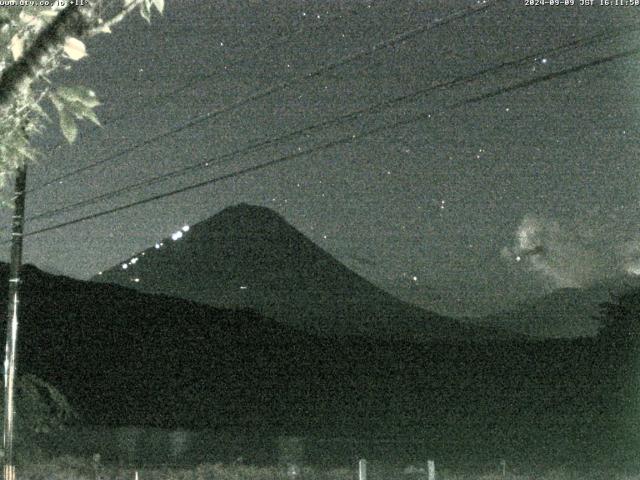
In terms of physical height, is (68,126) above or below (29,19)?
below

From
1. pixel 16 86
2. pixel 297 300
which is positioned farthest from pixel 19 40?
pixel 297 300

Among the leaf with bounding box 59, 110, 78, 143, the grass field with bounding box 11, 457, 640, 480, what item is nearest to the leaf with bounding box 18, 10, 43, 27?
the leaf with bounding box 59, 110, 78, 143

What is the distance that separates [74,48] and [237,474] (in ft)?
70.8

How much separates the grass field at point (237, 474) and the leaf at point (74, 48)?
1895 centimetres

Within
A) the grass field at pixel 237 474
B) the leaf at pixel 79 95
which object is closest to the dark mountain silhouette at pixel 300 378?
the grass field at pixel 237 474

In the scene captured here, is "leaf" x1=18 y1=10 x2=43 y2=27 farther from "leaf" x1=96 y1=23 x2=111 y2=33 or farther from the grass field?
the grass field

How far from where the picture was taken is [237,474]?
2459cm

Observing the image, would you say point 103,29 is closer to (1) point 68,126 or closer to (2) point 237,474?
(1) point 68,126

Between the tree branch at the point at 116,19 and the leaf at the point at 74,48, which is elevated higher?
the tree branch at the point at 116,19

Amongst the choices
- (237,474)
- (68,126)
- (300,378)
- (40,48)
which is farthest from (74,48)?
(300,378)

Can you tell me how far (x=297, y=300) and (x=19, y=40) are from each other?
638 feet

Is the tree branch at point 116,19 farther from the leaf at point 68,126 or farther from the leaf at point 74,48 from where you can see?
the leaf at point 68,126

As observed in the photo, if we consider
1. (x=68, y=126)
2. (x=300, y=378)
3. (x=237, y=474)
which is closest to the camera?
(x=68, y=126)

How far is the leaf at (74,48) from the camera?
3.90m
